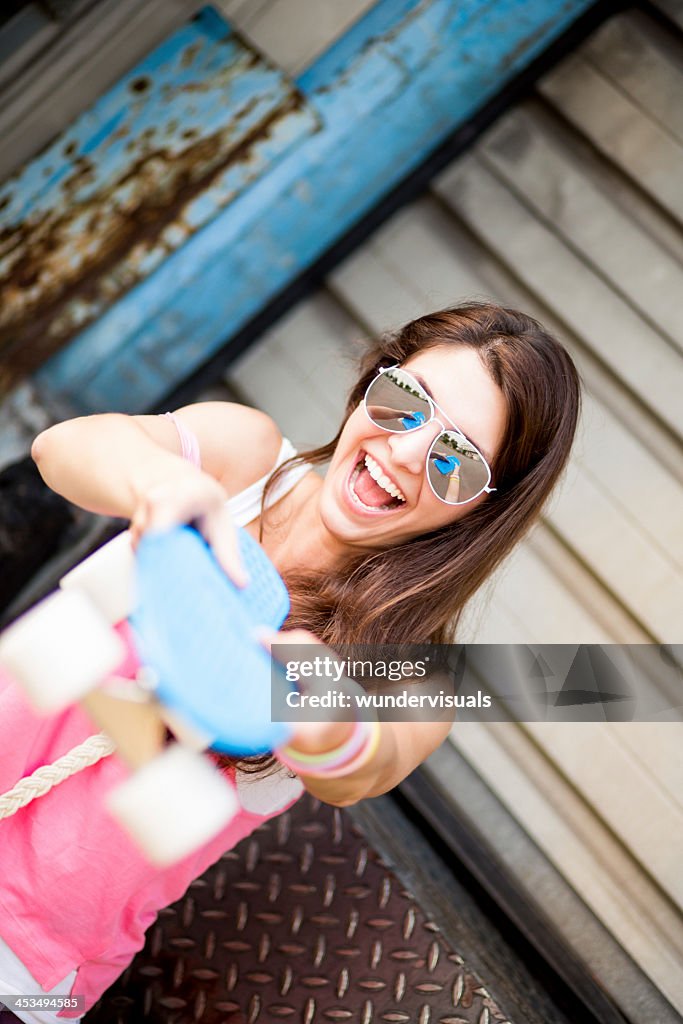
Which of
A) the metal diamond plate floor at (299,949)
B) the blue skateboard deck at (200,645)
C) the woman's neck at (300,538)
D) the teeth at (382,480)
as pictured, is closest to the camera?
the blue skateboard deck at (200,645)

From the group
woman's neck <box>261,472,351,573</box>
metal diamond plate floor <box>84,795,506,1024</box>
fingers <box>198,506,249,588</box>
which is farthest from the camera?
metal diamond plate floor <box>84,795,506,1024</box>

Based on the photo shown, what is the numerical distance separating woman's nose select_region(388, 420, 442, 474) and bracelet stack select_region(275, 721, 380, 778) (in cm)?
48

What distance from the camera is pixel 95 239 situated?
2.14 meters

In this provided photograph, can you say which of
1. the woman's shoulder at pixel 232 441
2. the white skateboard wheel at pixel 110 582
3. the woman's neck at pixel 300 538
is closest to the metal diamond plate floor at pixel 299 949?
the woman's neck at pixel 300 538

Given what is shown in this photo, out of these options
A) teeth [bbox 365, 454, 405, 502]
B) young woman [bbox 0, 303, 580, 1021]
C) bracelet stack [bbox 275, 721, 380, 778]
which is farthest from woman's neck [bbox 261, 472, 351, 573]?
bracelet stack [bbox 275, 721, 380, 778]

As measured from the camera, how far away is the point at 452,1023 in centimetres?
165

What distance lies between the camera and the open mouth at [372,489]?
1.33 m

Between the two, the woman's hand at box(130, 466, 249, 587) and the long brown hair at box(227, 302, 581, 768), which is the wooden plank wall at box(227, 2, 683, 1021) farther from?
the woman's hand at box(130, 466, 249, 587)

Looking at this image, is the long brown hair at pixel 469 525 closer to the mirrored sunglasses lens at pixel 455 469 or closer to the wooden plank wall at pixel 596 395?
the mirrored sunglasses lens at pixel 455 469

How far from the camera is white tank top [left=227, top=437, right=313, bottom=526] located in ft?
4.73

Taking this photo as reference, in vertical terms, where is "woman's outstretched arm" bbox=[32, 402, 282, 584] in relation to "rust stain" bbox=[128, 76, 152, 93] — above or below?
below

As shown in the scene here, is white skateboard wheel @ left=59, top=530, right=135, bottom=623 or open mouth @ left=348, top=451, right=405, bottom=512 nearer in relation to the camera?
white skateboard wheel @ left=59, top=530, right=135, bottom=623

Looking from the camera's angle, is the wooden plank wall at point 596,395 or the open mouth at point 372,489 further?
the wooden plank wall at point 596,395

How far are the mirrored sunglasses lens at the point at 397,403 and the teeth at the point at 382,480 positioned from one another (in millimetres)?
67
